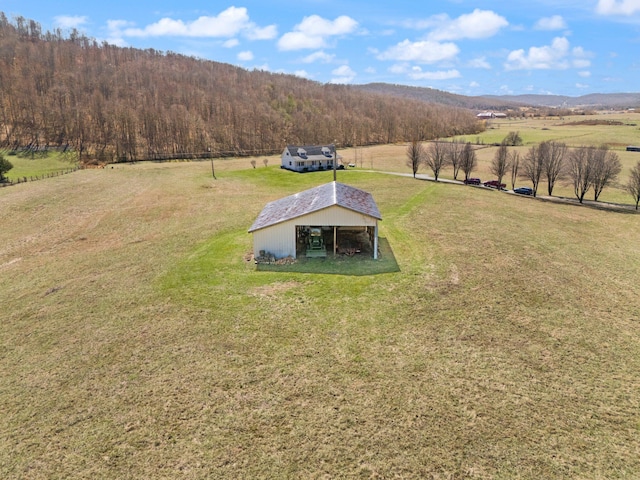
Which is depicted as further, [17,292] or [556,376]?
[17,292]

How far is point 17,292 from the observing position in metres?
17.4

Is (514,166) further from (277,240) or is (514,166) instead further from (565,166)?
(277,240)

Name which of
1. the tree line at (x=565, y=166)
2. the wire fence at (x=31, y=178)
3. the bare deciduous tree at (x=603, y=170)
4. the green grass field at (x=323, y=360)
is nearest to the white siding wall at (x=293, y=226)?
the green grass field at (x=323, y=360)

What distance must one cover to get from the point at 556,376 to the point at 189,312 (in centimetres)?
1282

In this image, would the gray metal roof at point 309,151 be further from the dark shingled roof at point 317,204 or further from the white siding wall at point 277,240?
the white siding wall at point 277,240

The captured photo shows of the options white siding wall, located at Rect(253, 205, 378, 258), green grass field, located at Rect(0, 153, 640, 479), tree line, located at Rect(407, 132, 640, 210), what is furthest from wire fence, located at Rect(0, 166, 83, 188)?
tree line, located at Rect(407, 132, 640, 210)

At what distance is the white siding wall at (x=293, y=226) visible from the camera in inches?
757

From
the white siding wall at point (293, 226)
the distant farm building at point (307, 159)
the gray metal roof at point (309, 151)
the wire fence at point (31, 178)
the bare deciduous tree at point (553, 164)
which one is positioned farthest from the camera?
the gray metal roof at point (309, 151)

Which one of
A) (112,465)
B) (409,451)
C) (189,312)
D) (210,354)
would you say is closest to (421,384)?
(409,451)

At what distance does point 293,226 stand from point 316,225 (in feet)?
4.10

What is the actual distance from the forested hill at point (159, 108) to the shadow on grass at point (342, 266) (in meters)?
59.8

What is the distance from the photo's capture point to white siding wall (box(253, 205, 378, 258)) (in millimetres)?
19234

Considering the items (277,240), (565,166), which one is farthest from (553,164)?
(277,240)

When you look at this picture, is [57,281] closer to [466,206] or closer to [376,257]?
[376,257]
